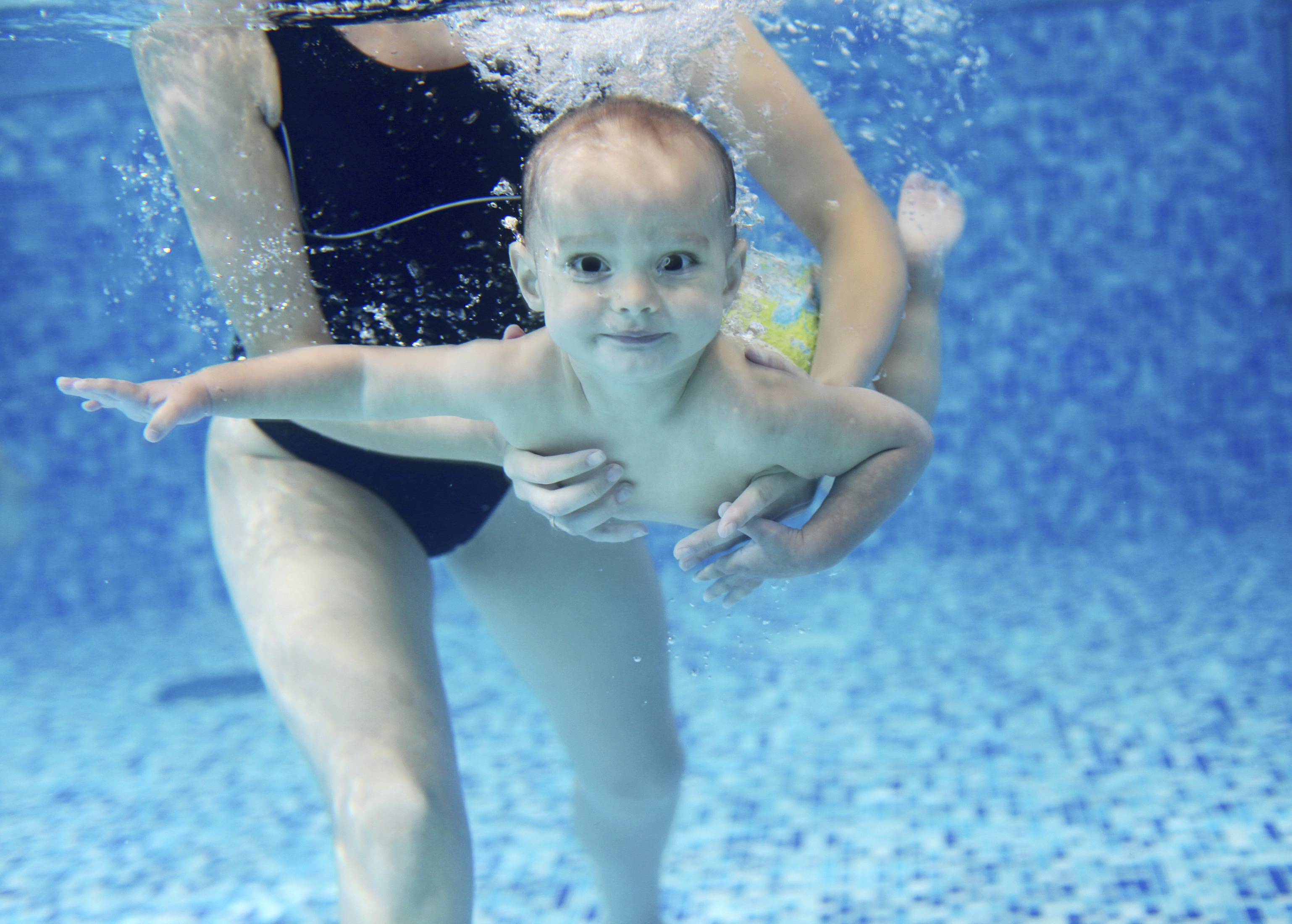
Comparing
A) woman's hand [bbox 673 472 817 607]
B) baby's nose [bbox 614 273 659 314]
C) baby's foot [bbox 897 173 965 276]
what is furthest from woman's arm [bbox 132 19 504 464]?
baby's foot [bbox 897 173 965 276]

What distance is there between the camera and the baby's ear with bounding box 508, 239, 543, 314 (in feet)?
6.15

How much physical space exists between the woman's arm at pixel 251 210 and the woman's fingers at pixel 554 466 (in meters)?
0.19

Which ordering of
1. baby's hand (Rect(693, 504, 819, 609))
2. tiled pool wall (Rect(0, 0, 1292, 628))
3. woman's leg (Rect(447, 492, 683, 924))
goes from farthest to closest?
1. tiled pool wall (Rect(0, 0, 1292, 628))
2. woman's leg (Rect(447, 492, 683, 924))
3. baby's hand (Rect(693, 504, 819, 609))

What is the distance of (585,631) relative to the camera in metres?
2.61

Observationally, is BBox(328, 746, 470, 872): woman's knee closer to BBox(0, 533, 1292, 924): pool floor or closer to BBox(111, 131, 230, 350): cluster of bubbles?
BBox(111, 131, 230, 350): cluster of bubbles

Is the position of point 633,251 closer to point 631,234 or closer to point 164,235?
point 631,234

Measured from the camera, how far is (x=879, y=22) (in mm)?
3744

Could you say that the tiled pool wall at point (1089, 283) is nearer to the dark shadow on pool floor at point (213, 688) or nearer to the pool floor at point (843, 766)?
the pool floor at point (843, 766)

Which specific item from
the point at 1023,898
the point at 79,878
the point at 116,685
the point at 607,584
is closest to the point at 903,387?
the point at 607,584

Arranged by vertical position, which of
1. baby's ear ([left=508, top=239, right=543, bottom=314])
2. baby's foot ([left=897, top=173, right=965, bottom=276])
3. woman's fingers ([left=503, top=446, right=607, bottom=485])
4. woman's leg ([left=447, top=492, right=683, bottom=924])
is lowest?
woman's leg ([left=447, top=492, right=683, bottom=924])

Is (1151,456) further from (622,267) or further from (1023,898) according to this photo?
(622,267)

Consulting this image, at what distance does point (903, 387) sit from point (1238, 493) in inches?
317

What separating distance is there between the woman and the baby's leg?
180 mm

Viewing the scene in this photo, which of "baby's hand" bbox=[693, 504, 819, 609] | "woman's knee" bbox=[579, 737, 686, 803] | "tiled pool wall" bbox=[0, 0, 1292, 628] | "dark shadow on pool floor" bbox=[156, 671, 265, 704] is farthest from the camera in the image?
"tiled pool wall" bbox=[0, 0, 1292, 628]
